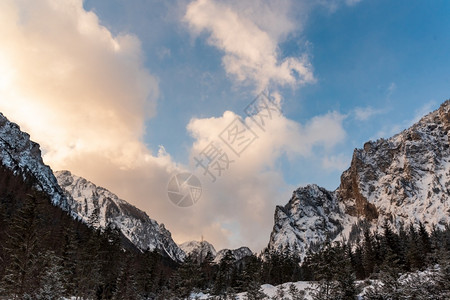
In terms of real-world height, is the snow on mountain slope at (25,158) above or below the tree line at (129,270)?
above

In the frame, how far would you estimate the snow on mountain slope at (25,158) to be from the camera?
143m

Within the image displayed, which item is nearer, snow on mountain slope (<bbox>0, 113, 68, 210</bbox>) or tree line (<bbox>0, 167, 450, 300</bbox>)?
tree line (<bbox>0, 167, 450, 300</bbox>)

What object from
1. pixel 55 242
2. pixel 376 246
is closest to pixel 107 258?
pixel 55 242

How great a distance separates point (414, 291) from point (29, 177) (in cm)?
15509

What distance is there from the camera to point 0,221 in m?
52.8

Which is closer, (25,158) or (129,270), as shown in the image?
(129,270)

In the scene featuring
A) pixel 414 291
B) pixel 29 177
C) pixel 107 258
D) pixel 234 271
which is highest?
pixel 29 177

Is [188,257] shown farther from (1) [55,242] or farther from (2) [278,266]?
(2) [278,266]

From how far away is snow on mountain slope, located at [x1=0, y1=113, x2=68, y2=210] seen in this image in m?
143

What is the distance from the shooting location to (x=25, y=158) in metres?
162

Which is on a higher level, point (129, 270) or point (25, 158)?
point (25, 158)

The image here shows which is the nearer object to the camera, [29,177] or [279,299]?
[279,299]

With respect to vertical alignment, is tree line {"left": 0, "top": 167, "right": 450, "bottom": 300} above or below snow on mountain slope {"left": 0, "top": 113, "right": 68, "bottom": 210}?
below

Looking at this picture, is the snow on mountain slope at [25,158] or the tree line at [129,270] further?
the snow on mountain slope at [25,158]
